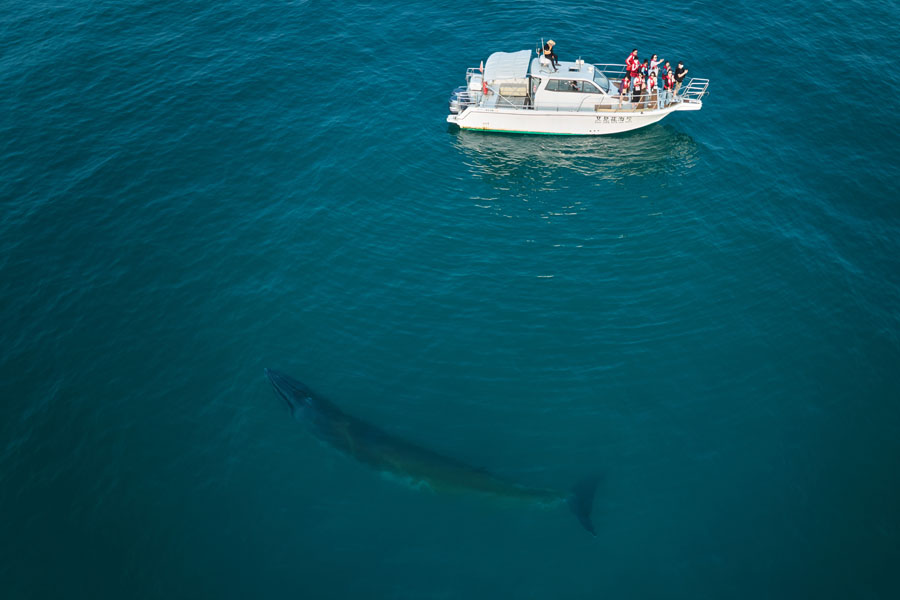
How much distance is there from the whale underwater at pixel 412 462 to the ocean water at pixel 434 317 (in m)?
0.72

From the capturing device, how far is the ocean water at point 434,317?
21531mm

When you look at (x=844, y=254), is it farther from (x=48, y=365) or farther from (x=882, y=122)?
(x=48, y=365)

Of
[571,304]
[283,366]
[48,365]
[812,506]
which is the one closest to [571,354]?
[571,304]

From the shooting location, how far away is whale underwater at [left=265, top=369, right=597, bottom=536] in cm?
2211

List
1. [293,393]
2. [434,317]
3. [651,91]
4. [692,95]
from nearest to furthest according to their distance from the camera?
1. [293,393]
2. [434,317]
3. [651,91]
4. [692,95]

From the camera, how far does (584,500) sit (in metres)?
22.0

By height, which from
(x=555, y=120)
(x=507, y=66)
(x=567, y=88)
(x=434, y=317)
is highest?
(x=507, y=66)

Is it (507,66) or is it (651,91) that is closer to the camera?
(651,91)

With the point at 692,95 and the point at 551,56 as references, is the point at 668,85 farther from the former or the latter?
the point at 551,56

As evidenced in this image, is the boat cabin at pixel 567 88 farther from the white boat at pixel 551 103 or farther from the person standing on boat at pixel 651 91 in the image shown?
the person standing on boat at pixel 651 91

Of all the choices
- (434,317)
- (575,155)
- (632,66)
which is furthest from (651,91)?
(434,317)

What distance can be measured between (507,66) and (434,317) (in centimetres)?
2087

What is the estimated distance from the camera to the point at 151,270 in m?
31.1

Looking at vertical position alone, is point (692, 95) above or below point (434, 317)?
above
